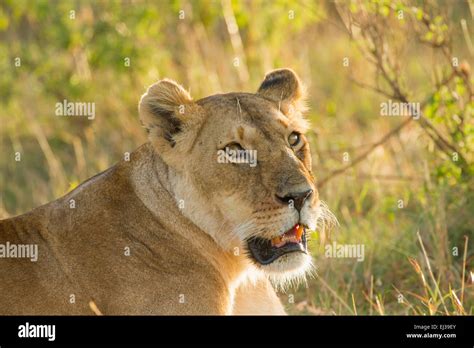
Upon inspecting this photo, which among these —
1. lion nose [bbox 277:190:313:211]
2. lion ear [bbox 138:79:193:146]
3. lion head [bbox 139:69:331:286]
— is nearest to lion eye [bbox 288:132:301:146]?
lion head [bbox 139:69:331:286]

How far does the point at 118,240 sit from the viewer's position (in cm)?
531

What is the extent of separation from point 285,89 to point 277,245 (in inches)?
44.6

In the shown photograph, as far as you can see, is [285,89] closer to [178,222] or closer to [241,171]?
[241,171]

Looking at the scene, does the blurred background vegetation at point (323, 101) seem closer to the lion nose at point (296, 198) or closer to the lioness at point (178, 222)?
the lioness at point (178, 222)

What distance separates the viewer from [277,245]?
5.21m

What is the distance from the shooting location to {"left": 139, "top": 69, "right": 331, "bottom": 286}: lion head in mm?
5098

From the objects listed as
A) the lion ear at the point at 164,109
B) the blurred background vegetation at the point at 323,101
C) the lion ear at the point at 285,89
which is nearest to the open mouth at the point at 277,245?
the lion ear at the point at 164,109

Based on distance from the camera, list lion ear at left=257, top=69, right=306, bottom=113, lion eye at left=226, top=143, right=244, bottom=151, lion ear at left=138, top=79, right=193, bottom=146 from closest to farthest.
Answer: lion eye at left=226, top=143, right=244, bottom=151
lion ear at left=138, top=79, right=193, bottom=146
lion ear at left=257, top=69, right=306, bottom=113

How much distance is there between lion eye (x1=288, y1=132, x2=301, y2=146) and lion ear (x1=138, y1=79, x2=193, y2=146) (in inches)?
22.7

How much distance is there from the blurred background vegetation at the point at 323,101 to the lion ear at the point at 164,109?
75.4 inches

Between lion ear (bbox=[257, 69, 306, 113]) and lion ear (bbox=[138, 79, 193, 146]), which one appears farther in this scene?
lion ear (bbox=[257, 69, 306, 113])

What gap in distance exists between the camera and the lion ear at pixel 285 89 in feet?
19.2

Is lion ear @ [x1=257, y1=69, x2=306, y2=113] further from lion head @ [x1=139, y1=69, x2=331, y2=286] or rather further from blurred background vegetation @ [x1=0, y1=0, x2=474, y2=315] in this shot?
blurred background vegetation @ [x1=0, y1=0, x2=474, y2=315]
